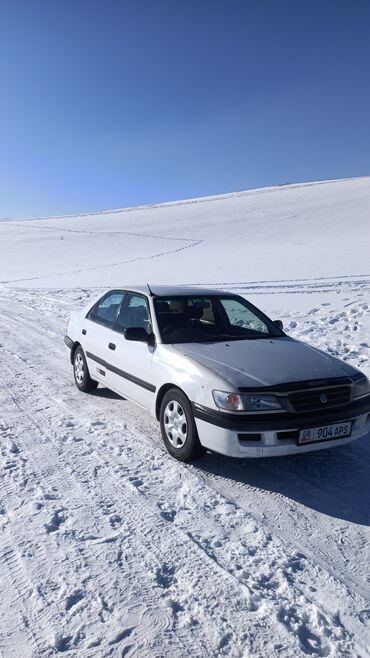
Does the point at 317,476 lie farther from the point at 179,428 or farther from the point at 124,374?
the point at 124,374

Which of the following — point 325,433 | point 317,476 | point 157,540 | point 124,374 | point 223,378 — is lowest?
point 157,540

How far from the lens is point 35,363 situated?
7.53m

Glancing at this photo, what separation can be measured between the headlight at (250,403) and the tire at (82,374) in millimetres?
2714

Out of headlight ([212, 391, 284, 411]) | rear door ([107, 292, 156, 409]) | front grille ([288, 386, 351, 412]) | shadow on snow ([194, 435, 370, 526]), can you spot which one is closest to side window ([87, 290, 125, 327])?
rear door ([107, 292, 156, 409])

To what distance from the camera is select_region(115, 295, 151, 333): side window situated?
17.0 feet

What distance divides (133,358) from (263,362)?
1.38 metres

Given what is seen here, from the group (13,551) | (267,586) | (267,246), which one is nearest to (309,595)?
(267,586)

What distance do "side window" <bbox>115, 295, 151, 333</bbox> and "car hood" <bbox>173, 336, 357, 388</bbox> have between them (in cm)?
74

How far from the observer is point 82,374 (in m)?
6.20

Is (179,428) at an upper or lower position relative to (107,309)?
lower

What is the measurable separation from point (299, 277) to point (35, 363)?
11.5 metres

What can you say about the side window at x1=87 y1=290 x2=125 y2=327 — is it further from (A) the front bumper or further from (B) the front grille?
(B) the front grille

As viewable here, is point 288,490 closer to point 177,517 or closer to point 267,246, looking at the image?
point 177,517

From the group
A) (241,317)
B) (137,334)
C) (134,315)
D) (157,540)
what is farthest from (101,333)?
(157,540)
